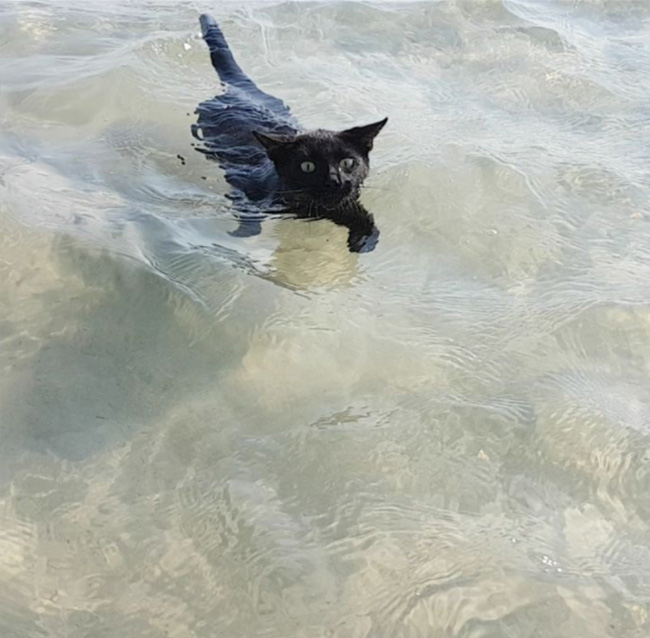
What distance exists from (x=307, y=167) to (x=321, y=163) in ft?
0.26

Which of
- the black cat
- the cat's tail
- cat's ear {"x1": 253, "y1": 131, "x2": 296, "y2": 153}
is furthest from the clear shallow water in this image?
cat's ear {"x1": 253, "y1": 131, "x2": 296, "y2": 153}

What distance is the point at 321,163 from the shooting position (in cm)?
428

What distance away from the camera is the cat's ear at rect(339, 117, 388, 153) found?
4316 millimetres

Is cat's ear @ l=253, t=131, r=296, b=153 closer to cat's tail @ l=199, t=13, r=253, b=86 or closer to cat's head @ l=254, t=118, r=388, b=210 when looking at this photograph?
cat's head @ l=254, t=118, r=388, b=210

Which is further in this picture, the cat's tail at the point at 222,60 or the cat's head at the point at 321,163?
the cat's tail at the point at 222,60

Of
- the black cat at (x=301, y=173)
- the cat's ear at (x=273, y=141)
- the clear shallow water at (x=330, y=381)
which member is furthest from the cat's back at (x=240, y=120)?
the cat's ear at (x=273, y=141)

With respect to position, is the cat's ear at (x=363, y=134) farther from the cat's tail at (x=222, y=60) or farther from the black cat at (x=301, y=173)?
the cat's tail at (x=222, y=60)

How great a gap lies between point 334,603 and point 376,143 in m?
3.45

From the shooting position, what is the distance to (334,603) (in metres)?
2.37

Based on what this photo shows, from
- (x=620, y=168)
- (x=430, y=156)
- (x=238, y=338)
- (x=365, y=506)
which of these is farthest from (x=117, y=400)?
(x=620, y=168)

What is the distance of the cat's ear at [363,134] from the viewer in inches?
170

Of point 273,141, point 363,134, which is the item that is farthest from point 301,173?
point 363,134

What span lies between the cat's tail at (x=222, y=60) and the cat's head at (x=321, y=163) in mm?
1544

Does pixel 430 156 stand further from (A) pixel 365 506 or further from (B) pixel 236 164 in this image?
(A) pixel 365 506
